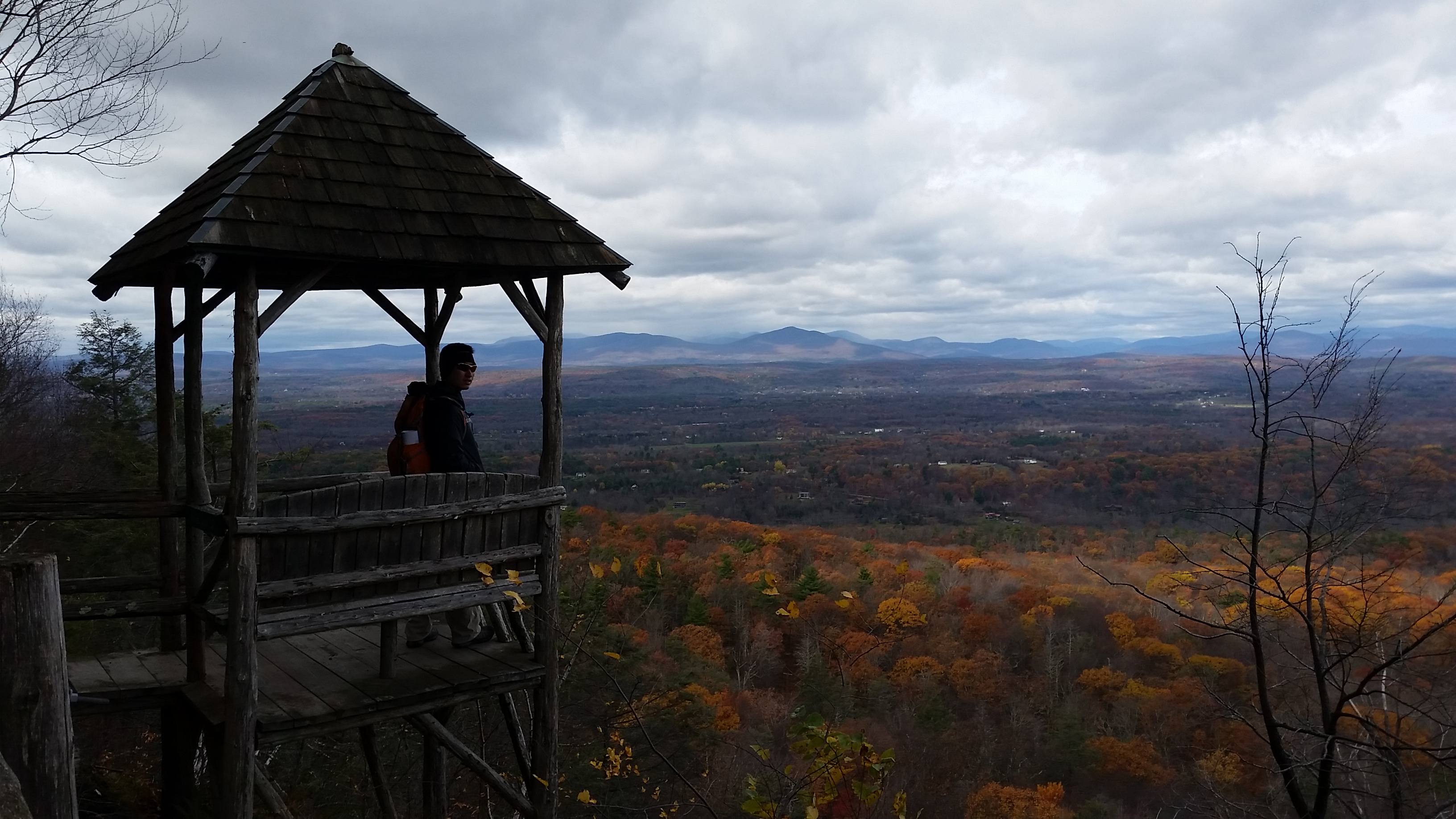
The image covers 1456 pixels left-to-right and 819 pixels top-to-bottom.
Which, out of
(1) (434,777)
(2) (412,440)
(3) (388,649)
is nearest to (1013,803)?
(1) (434,777)

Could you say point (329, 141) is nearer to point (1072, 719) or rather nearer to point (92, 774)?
point (92, 774)

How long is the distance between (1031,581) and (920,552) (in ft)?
29.2

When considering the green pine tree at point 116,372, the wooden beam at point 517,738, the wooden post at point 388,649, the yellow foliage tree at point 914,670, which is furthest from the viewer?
the yellow foliage tree at point 914,670

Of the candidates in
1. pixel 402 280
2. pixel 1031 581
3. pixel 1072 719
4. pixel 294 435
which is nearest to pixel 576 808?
pixel 402 280

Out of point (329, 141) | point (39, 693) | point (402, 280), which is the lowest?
point (39, 693)

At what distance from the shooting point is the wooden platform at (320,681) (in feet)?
15.3

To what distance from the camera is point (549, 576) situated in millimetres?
5328

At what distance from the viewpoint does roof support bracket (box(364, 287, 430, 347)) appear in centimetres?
676

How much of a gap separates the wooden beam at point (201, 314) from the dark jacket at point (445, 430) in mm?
1328

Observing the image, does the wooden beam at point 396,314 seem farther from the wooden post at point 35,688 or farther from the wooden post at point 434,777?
the wooden post at point 35,688

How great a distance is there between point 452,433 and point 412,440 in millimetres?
317

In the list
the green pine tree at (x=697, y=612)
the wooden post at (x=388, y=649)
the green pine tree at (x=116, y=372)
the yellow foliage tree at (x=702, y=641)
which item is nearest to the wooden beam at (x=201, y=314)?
the wooden post at (x=388, y=649)

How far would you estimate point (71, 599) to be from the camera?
12.5 meters

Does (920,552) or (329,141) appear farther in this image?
(920,552)
